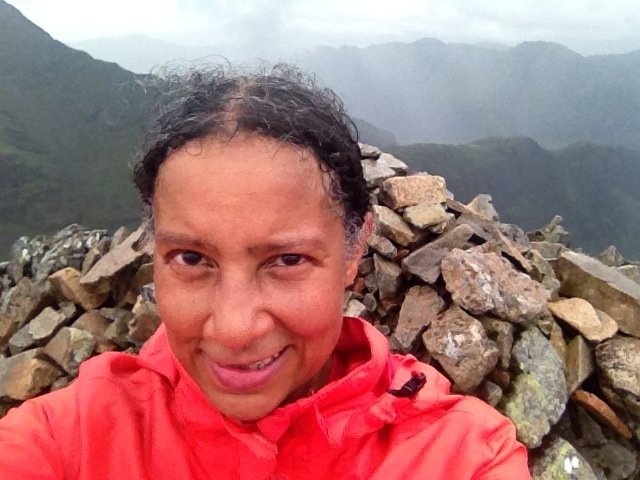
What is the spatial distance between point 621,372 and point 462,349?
1.56 m

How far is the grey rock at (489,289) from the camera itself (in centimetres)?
441

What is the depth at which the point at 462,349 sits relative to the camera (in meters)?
4.21

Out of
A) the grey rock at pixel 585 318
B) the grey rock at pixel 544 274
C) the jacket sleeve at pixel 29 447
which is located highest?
the jacket sleeve at pixel 29 447

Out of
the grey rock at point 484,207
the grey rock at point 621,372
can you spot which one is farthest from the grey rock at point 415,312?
the grey rock at point 484,207

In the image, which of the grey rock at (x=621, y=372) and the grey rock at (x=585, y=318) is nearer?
the grey rock at (x=621, y=372)

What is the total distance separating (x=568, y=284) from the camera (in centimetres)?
567

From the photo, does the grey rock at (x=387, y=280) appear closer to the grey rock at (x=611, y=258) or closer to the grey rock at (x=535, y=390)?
the grey rock at (x=535, y=390)

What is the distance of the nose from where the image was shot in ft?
4.14

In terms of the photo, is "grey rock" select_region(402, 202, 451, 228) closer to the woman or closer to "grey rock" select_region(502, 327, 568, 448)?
"grey rock" select_region(502, 327, 568, 448)

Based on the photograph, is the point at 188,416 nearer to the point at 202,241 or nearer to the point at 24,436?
the point at 24,436

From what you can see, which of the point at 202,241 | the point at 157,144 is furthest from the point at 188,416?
the point at 157,144

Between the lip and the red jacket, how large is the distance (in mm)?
93

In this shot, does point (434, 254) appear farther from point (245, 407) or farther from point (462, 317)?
point (245, 407)

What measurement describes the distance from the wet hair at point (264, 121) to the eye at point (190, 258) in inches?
9.3
